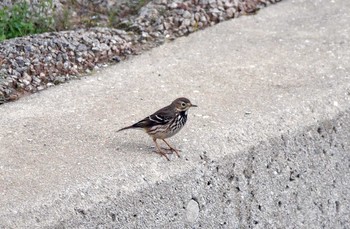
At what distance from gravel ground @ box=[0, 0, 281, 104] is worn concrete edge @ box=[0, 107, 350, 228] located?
1.94 meters

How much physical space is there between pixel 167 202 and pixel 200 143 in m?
0.62

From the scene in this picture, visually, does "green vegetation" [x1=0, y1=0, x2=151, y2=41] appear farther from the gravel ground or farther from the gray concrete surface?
the gray concrete surface

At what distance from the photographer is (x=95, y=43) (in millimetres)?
7668

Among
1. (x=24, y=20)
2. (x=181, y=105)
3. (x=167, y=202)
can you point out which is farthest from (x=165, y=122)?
(x=24, y=20)

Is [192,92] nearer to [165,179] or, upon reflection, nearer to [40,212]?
[165,179]

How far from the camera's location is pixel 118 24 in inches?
326

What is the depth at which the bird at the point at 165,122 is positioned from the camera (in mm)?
5914

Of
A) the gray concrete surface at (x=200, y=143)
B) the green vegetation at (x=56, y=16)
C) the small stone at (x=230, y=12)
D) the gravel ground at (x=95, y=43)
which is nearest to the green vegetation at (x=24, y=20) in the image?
the green vegetation at (x=56, y=16)

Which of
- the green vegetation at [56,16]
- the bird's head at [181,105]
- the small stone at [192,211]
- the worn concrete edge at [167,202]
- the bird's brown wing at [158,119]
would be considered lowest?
the small stone at [192,211]

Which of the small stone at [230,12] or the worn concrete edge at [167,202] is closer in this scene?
the worn concrete edge at [167,202]

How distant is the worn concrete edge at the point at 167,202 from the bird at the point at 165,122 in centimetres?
28

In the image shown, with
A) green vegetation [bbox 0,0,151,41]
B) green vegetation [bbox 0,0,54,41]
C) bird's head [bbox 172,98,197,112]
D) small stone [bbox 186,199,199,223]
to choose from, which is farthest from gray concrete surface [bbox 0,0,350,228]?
green vegetation [bbox 0,0,54,41]

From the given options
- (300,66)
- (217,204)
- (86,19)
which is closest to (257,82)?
(300,66)

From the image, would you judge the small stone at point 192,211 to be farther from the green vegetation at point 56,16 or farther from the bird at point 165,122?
the green vegetation at point 56,16
